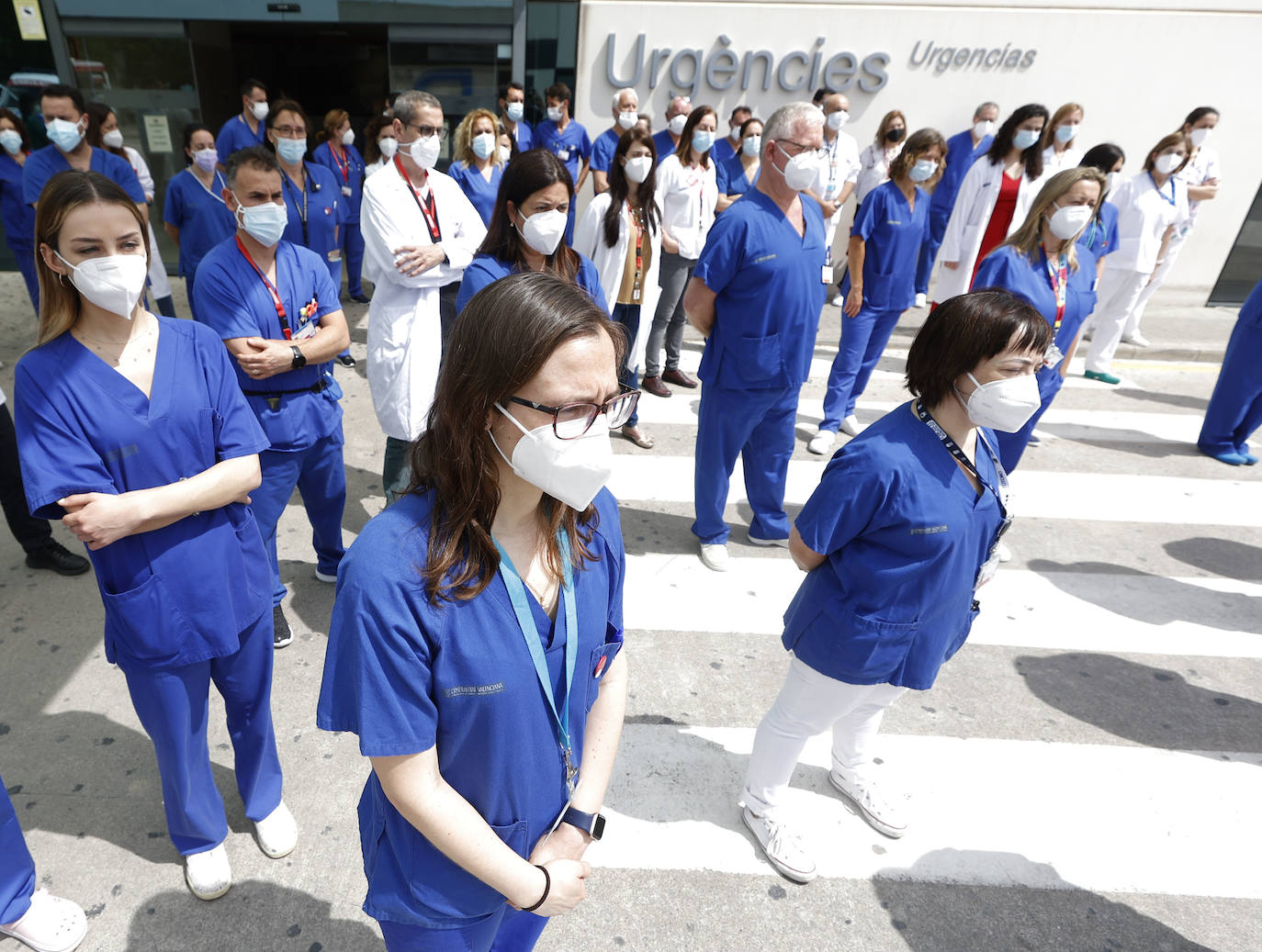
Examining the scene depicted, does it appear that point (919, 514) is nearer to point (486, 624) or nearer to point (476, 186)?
point (486, 624)

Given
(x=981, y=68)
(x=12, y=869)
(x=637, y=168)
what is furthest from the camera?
(x=981, y=68)

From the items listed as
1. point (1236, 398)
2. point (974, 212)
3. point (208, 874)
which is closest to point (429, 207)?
point (208, 874)

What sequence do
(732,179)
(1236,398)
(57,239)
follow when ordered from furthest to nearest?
1. (732,179)
2. (1236,398)
3. (57,239)

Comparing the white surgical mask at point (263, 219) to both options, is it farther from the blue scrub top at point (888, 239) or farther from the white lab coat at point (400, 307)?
the blue scrub top at point (888, 239)

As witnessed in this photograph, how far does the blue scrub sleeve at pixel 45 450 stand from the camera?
193cm

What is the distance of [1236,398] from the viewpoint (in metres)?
6.41

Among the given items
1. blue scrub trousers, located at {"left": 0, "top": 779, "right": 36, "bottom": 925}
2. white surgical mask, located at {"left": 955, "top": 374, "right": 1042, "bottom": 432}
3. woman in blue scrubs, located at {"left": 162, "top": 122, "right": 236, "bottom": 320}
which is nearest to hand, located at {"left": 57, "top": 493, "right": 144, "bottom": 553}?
blue scrub trousers, located at {"left": 0, "top": 779, "right": 36, "bottom": 925}

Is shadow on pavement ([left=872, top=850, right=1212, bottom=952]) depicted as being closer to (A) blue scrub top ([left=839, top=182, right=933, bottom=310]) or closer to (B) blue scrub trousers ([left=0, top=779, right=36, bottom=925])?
(B) blue scrub trousers ([left=0, top=779, right=36, bottom=925])

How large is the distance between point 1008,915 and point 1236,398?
5.77m

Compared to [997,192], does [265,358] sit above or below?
Result: below

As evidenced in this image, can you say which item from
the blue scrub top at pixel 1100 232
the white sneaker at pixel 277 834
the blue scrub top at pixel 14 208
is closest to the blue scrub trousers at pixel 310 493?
the white sneaker at pixel 277 834

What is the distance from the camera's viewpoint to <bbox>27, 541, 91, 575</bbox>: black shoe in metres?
4.14

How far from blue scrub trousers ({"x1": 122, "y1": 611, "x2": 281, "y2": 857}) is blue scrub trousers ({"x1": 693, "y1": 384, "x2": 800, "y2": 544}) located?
2.67 m

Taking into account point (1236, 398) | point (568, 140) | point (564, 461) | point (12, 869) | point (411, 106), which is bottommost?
point (12, 869)
